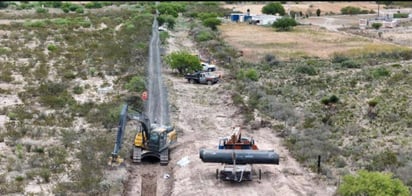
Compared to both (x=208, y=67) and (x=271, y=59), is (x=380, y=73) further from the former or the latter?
(x=208, y=67)

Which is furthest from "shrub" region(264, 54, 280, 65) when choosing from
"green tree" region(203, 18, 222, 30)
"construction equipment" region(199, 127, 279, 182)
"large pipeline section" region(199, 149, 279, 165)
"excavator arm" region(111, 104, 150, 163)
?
"large pipeline section" region(199, 149, 279, 165)

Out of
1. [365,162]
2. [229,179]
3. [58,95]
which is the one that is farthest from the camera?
[58,95]

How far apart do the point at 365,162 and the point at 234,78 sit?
24.9 m

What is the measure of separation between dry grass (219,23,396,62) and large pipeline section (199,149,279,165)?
118 feet

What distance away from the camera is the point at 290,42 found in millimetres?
77062

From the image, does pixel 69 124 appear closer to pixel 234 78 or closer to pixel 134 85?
pixel 134 85

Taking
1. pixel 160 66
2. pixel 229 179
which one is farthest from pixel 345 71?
pixel 229 179

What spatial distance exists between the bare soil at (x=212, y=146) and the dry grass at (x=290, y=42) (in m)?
17.5

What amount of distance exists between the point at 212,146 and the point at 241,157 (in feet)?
20.3

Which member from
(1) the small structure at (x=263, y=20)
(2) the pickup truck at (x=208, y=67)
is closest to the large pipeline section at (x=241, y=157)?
(2) the pickup truck at (x=208, y=67)

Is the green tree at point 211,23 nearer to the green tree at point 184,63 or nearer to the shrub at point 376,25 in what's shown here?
the shrub at point 376,25

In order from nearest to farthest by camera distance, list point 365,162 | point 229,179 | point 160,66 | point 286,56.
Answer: point 229,179
point 365,162
point 160,66
point 286,56

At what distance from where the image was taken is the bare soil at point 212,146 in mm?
27594

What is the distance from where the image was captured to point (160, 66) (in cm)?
5812
